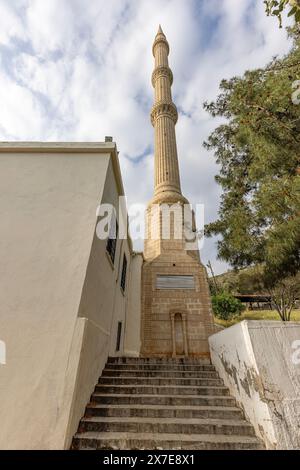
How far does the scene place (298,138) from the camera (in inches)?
189

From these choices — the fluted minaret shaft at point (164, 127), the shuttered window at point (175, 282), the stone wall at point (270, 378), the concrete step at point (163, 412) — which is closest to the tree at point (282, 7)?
the stone wall at point (270, 378)

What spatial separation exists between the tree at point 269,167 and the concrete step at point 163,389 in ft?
10.4

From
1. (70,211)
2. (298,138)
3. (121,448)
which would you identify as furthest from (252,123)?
(121,448)

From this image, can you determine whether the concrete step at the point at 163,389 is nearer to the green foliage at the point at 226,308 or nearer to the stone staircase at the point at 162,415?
the stone staircase at the point at 162,415

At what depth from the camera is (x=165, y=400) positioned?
Result: 11.9 ft

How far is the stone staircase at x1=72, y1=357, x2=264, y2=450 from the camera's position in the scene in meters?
2.74

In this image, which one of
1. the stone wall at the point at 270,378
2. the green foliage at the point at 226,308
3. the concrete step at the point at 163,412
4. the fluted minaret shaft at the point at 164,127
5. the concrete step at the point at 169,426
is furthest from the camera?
the green foliage at the point at 226,308

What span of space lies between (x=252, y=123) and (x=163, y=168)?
1088 cm

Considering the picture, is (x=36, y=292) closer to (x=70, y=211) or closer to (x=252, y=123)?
(x=70, y=211)

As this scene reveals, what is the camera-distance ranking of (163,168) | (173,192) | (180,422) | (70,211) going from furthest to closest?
(163,168), (173,192), (70,211), (180,422)

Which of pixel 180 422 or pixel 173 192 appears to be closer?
pixel 180 422

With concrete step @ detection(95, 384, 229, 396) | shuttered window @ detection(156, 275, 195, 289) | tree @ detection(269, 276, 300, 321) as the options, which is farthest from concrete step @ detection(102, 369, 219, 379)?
tree @ detection(269, 276, 300, 321)

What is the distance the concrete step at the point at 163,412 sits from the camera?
3305 mm

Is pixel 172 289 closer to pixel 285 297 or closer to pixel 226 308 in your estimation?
pixel 285 297
